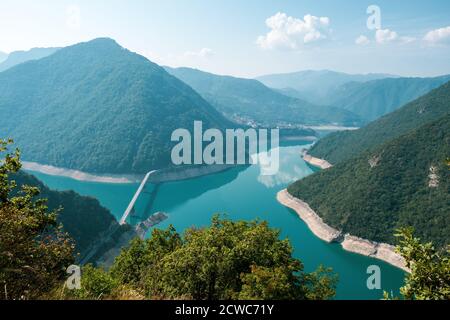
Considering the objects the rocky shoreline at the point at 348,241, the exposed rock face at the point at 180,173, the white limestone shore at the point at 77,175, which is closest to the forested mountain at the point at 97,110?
the white limestone shore at the point at 77,175

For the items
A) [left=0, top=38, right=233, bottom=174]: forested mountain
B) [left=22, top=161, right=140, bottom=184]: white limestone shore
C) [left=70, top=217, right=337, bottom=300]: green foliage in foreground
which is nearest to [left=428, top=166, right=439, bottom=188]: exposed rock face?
[left=70, top=217, right=337, bottom=300]: green foliage in foreground

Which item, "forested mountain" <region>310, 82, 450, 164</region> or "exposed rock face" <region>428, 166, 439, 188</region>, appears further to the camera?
"forested mountain" <region>310, 82, 450, 164</region>

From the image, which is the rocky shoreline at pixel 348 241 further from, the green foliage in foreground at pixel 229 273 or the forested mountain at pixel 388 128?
the forested mountain at pixel 388 128

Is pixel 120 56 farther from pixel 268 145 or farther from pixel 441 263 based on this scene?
pixel 441 263

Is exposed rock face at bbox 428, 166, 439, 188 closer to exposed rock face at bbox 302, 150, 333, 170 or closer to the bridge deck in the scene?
exposed rock face at bbox 302, 150, 333, 170

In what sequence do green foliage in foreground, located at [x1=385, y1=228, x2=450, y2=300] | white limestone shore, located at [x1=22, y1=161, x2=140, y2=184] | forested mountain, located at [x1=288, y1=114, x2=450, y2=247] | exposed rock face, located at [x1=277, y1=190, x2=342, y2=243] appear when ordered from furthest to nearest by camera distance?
1. white limestone shore, located at [x1=22, y1=161, x2=140, y2=184]
2. exposed rock face, located at [x1=277, y1=190, x2=342, y2=243]
3. forested mountain, located at [x1=288, y1=114, x2=450, y2=247]
4. green foliage in foreground, located at [x1=385, y1=228, x2=450, y2=300]
